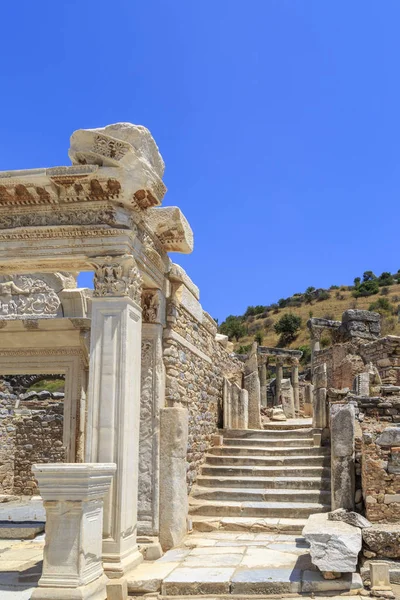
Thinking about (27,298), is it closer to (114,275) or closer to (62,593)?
(114,275)

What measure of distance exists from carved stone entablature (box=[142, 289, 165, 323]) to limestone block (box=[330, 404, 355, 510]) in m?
2.99

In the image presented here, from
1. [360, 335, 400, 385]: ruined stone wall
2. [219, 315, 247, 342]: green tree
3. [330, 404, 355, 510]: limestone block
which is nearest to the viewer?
[330, 404, 355, 510]: limestone block

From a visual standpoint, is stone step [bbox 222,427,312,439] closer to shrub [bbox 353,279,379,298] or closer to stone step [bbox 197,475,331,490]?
stone step [bbox 197,475,331,490]

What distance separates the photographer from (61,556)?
5.73 m

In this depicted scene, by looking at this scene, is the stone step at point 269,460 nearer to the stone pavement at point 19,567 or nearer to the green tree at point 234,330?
the stone pavement at point 19,567

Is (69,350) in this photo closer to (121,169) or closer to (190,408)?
(190,408)

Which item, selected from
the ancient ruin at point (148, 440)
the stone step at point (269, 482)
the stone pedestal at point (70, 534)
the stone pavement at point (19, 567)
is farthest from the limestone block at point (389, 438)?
the stone pavement at point (19, 567)

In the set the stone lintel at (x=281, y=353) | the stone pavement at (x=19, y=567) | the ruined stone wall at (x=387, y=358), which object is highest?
the stone lintel at (x=281, y=353)

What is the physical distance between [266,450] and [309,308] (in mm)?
47679

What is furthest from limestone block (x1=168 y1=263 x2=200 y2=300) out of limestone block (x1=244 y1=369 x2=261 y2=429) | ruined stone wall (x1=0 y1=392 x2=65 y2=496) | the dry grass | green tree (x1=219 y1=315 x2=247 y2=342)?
Answer: green tree (x1=219 y1=315 x2=247 y2=342)

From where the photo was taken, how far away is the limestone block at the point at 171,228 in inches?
334

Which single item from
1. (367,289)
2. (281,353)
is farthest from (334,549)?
(367,289)

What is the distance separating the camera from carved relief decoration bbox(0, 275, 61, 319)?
12.2m

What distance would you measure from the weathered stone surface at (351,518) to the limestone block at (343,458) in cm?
143
